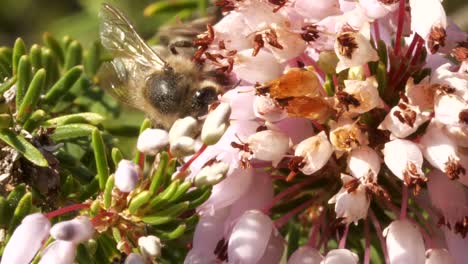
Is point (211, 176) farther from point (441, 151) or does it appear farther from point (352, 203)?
point (441, 151)

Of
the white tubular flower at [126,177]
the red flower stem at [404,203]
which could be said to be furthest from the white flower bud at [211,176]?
the red flower stem at [404,203]

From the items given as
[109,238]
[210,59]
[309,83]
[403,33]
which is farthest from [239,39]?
[109,238]

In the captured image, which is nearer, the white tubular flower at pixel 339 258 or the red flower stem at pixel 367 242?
the white tubular flower at pixel 339 258

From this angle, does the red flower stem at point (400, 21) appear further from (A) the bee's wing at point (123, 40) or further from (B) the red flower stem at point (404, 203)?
(A) the bee's wing at point (123, 40)

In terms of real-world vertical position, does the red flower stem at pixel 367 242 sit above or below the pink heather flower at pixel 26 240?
below

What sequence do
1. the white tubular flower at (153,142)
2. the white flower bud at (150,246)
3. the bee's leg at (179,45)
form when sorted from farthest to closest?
the bee's leg at (179,45) < the white tubular flower at (153,142) < the white flower bud at (150,246)

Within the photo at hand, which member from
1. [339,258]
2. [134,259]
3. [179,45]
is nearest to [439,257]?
[339,258]

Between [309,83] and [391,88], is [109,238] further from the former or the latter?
[391,88]

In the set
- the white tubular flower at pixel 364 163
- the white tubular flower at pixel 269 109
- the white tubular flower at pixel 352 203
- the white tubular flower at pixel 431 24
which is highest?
the white tubular flower at pixel 431 24
